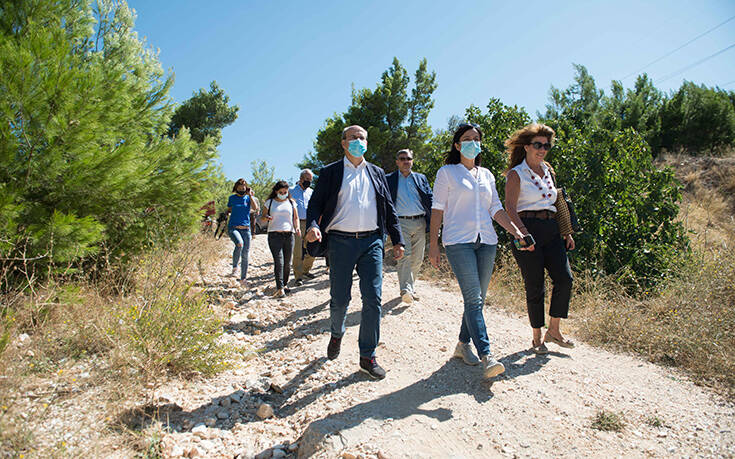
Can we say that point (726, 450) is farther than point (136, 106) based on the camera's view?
No

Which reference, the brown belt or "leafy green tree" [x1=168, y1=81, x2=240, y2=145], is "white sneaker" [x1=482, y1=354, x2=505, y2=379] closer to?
the brown belt

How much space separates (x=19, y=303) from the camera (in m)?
3.86

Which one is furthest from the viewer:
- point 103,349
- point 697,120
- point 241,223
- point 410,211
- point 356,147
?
point 697,120

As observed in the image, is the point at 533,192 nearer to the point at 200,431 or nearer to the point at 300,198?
the point at 200,431

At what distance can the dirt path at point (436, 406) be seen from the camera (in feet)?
7.73

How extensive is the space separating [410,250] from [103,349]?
12.0ft

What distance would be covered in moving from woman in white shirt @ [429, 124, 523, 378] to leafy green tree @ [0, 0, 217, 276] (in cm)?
294

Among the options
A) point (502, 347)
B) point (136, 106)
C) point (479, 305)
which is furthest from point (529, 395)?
point (136, 106)

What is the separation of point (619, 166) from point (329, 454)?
242 inches

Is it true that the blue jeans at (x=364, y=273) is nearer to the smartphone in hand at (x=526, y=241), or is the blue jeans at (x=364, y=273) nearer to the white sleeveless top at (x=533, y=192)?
the smartphone in hand at (x=526, y=241)

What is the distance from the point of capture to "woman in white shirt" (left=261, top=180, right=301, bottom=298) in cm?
627

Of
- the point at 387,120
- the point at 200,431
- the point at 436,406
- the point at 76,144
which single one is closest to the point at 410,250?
the point at 436,406

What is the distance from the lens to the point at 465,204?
10.5 ft

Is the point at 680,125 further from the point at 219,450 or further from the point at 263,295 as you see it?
the point at 219,450
